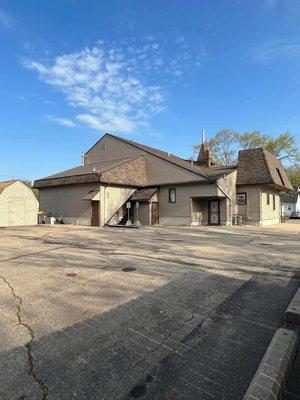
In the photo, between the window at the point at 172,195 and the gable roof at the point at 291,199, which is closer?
the window at the point at 172,195

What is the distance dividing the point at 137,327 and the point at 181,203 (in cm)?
2212

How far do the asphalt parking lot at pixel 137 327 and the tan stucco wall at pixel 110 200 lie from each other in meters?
16.5

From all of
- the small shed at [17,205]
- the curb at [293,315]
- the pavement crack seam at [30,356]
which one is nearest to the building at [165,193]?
the small shed at [17,205]

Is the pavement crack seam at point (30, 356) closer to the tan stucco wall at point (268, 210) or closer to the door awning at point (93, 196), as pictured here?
the door awning at point (93, 196)

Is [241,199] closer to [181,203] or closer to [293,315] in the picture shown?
[181,203]

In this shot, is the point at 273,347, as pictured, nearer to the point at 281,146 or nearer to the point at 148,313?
the point at 148,313

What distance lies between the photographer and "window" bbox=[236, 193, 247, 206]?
1074 inches

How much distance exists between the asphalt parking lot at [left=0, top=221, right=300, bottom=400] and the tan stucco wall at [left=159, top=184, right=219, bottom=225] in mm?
16597

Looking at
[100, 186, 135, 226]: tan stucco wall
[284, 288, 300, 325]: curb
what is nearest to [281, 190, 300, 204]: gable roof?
[100, 186, 135, 226]: tan stucco wall

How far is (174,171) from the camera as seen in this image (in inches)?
1075

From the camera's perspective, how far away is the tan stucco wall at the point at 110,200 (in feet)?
82.4

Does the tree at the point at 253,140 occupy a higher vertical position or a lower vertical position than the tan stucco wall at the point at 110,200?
higher

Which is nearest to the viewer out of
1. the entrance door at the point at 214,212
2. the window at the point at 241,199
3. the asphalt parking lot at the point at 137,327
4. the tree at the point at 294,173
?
the asphalt parking lot at the point at 137,327

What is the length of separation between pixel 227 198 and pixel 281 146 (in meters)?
28.3
